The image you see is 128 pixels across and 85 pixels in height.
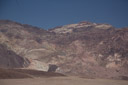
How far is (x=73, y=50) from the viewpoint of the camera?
6844 cm

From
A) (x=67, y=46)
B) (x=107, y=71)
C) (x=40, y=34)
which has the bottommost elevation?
(x=107, y=71)

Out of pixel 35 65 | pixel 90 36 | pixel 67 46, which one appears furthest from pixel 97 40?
pixel 35 65

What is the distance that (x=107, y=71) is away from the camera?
53344mm

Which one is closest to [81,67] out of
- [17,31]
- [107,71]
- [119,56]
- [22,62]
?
[107,71]

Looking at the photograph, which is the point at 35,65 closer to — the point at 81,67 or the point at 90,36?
the point at 81,67

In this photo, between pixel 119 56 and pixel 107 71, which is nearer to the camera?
pixel 107 71

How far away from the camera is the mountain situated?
5353cm

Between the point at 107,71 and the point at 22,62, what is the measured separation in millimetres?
23863

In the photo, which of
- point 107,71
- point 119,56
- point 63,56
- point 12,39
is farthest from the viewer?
point 12,39

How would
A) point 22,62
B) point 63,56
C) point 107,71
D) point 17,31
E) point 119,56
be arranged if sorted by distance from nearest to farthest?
point 22,62, point 107,71, point 119,56, point 63,56, point 17,31

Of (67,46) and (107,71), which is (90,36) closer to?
(67,46)

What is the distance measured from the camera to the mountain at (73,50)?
53531mm

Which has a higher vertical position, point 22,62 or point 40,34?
point 40,34

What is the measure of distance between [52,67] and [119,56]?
22018 mm
